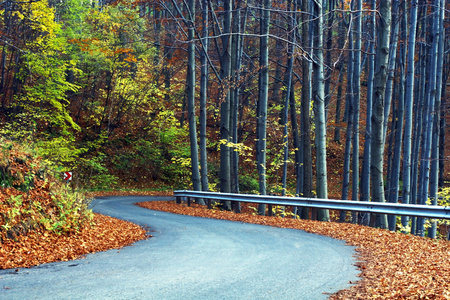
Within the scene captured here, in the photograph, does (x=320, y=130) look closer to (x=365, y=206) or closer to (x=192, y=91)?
(x=365, y=206)

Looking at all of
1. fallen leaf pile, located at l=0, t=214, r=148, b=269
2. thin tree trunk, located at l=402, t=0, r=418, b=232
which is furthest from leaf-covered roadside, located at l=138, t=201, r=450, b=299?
thin tree trunk, located at l=402, t=0, r=418, b=232

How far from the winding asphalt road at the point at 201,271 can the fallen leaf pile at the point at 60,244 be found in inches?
15.5

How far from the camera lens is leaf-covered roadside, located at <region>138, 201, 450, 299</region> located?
4.96m

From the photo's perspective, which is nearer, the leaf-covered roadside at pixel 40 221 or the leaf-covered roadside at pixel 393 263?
the leaf-covered roadside at pixel 393 263

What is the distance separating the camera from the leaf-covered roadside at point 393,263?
4.96 m

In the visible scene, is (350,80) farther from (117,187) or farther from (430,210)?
(117,187)

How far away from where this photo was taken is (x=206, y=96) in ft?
83.9

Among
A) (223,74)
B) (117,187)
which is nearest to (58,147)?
(117,187)

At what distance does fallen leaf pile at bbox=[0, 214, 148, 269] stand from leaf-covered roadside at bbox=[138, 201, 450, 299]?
454 centimetres

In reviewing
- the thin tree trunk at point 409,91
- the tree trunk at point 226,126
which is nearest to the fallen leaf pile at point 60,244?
the tree trunk at point 226,126

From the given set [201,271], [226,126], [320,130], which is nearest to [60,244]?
[201,271]

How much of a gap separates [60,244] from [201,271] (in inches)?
138

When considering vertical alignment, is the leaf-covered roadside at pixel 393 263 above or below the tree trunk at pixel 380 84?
below

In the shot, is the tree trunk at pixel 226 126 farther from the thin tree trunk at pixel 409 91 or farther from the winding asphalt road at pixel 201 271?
the winding asphalt road at pixel 201 271
